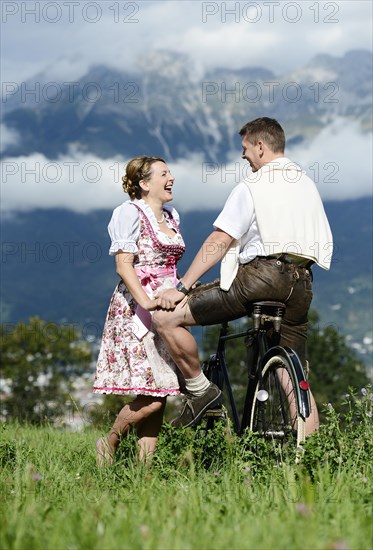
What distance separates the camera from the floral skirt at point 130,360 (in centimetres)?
643

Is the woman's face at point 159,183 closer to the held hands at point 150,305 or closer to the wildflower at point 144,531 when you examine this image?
the held hands at point 150,305

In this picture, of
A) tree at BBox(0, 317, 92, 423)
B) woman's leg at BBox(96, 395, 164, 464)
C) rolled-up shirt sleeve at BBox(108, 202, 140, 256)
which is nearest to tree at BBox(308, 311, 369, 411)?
tree at BBox(0, 317, 92, 423)

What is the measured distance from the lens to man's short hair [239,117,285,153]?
6019mm

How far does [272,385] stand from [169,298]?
97cm

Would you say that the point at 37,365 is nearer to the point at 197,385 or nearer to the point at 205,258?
the point at 197,385

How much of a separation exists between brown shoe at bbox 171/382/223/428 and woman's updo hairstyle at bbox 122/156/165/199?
153 centimetres

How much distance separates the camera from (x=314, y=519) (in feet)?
11.8

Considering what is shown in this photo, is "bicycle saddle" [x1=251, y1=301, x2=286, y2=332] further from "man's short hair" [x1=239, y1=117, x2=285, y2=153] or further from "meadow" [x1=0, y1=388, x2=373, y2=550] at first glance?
"man's short hair" [x1=239, y1=117, x2=285, y2=153]

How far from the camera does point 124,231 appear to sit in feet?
20.9

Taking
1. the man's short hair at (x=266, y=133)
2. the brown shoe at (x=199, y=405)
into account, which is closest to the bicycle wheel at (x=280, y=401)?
the brown shoe at (x=199, y=405)

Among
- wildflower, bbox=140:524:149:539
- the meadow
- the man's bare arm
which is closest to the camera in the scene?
wildflower, bbox=140:524:149:539

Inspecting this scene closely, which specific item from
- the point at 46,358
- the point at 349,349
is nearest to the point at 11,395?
the point at 46,358

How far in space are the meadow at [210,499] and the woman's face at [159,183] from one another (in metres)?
1.68

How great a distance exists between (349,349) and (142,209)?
60.3 m
